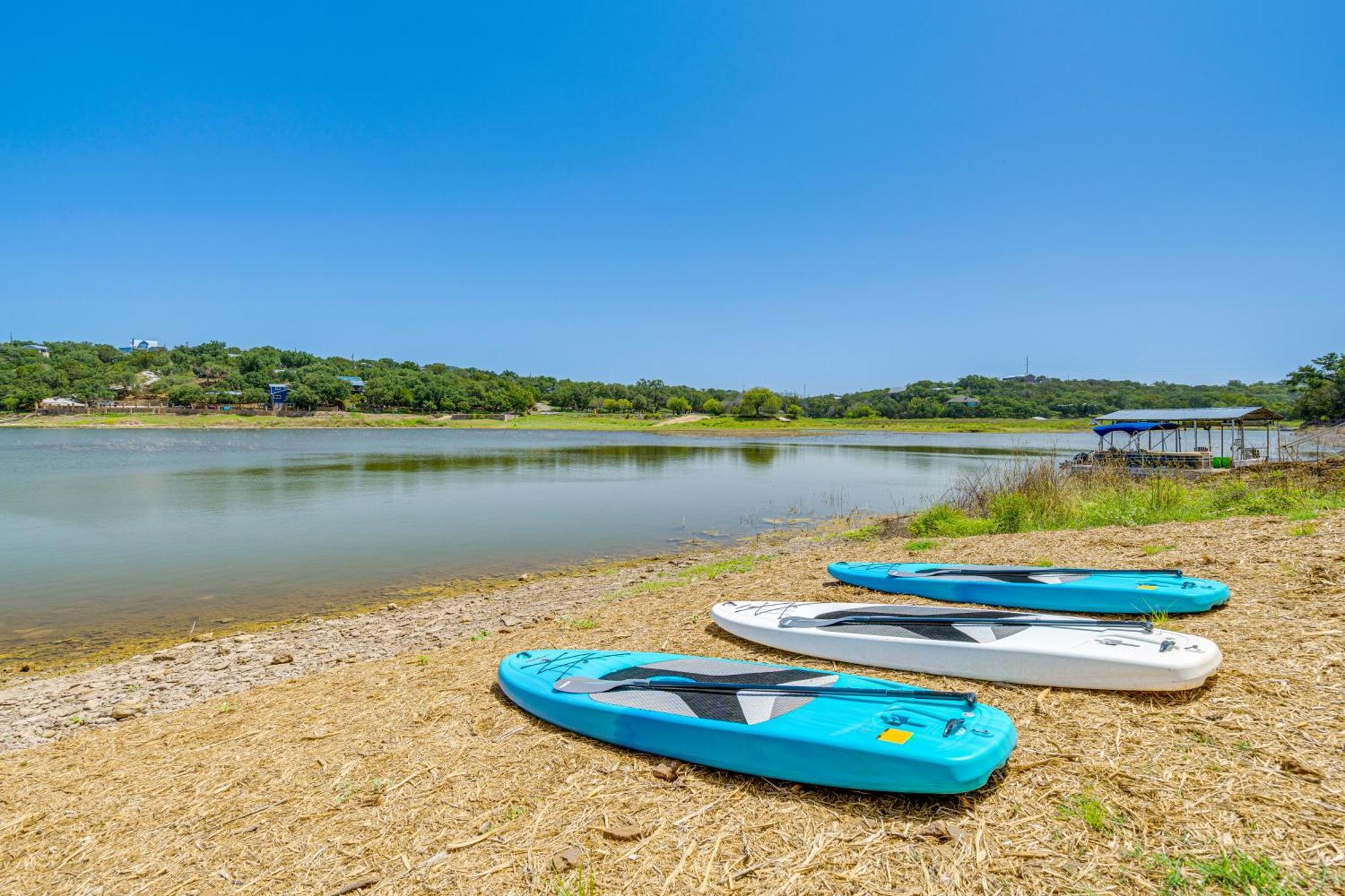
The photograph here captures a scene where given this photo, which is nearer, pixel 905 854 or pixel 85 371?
pixel 905 854

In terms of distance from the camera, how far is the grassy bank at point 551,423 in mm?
77025

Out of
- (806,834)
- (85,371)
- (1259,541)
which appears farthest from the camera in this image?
(85,371)

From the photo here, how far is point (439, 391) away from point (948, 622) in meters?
103

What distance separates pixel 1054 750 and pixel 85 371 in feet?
421

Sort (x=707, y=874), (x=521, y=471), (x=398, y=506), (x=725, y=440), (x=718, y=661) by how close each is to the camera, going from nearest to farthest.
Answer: (x=707, y=874) → (x=718, y=661) → (x=398, y=506) → (x=521, y=471) → (x=725, y=440)

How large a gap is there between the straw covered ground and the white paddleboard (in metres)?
0.11

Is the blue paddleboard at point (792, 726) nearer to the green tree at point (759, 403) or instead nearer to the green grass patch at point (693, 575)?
the green grass patch at point (693, 575)

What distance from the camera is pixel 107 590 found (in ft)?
32.4

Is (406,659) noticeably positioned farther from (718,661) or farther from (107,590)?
(107,590)

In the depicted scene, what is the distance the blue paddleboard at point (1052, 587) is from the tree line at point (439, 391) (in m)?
81.8

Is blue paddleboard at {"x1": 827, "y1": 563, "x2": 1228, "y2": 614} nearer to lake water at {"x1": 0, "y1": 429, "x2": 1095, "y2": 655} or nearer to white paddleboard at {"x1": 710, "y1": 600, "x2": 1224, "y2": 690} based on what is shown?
white paddleboard at {"x1": 710, "y1": 600, "x2": 1224, "y2": 690}

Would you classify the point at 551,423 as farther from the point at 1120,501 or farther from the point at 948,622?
the point at 948,622

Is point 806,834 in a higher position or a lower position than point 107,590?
higher

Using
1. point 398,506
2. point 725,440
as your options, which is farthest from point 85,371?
point 398,506
